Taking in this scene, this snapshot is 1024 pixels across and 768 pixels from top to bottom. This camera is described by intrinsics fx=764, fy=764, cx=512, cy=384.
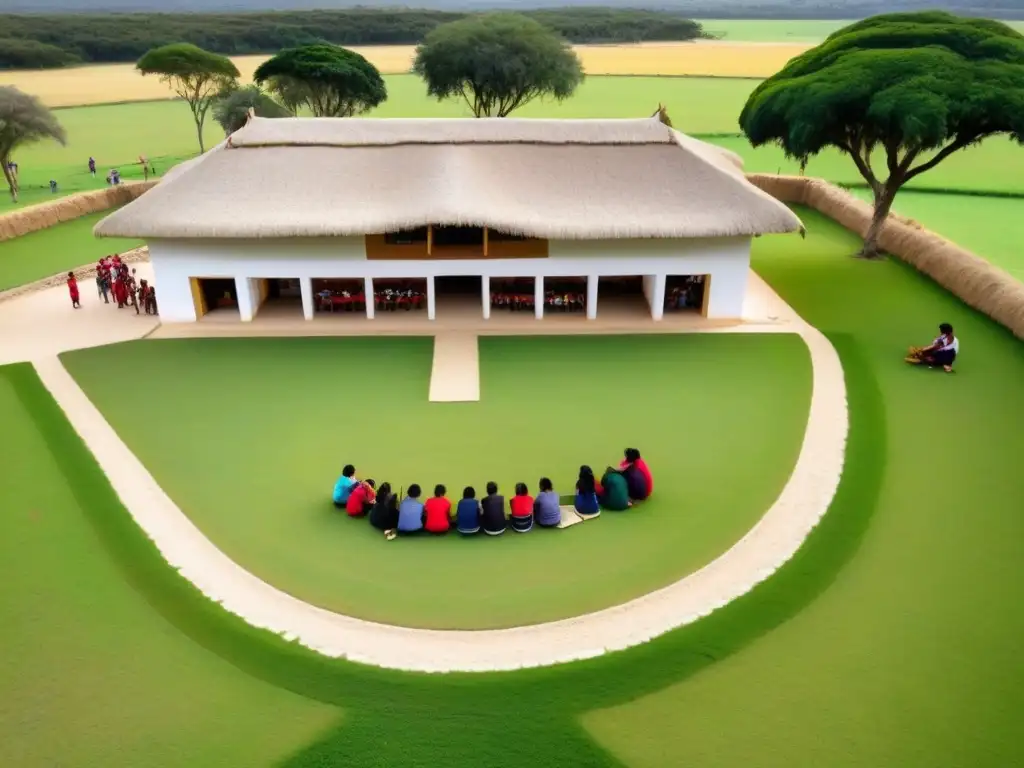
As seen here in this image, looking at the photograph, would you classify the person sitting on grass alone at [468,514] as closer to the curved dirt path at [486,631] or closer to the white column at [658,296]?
the curved dirt path at [486,631]

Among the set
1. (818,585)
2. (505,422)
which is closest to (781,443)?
(818,585)

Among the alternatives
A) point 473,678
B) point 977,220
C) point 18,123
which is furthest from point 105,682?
point 18,123

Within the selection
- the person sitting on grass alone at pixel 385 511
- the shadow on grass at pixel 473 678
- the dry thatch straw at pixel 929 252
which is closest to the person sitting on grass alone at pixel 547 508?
the person sitting on grass alone at pixel 385 511

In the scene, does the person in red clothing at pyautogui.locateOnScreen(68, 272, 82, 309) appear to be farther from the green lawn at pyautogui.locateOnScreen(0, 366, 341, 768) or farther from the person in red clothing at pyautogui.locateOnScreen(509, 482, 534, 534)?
the person in red clothing at pyautogui.locateOnScreen(509, 482, 534, 534)

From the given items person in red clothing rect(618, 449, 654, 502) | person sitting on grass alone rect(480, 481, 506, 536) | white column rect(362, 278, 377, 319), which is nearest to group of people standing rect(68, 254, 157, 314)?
white column rect(362, 278, 377, 319)

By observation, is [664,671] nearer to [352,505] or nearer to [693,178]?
[352,505]

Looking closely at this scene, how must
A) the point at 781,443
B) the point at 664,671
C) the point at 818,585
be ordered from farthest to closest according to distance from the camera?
the point at 781,443
the point at 818,585
the point at 664,671
